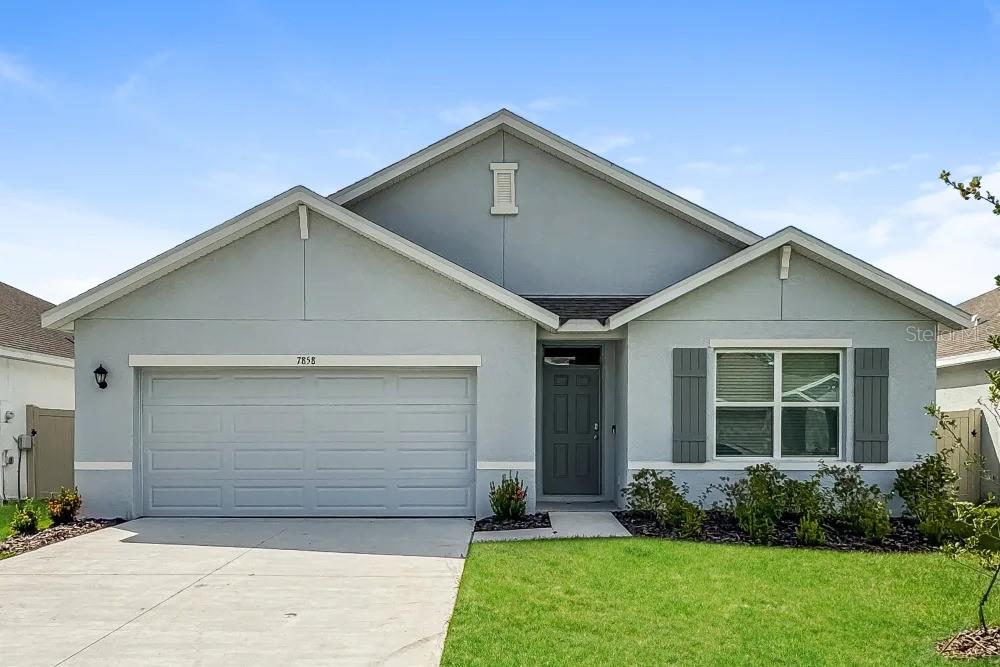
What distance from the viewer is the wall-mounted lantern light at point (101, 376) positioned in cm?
1103

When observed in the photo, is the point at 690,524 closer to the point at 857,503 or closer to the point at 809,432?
the point at 857,503

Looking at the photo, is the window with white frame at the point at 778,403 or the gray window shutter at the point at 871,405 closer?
the gray window shutter at the point at 871,405

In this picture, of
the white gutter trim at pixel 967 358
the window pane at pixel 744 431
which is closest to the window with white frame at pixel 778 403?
the window pane at pixel 744 431

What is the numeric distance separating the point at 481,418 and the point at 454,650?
5.60 m

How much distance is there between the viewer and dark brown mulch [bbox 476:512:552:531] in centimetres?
1022

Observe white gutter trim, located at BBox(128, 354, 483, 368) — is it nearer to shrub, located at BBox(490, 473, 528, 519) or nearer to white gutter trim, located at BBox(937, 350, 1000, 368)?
shrub, located at BBox(490, 473, 528, 519)

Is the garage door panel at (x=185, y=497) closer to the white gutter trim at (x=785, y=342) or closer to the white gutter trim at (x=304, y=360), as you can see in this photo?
the white gutter trim at (x=304, y=360)

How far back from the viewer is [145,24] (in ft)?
37.6

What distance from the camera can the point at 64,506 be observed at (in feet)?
35.0

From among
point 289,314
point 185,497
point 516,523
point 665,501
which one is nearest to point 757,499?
point 665,501

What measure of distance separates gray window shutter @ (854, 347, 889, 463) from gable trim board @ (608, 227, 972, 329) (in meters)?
Result: 0.85

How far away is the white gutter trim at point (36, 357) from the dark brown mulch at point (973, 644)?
1553 cm

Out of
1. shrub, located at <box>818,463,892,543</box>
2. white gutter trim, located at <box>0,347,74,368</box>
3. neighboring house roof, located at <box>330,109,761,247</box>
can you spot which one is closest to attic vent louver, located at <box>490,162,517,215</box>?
neighboring house roof, located at <box>330,109,761,247</box>

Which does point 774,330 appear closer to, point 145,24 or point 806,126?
point 806,126
